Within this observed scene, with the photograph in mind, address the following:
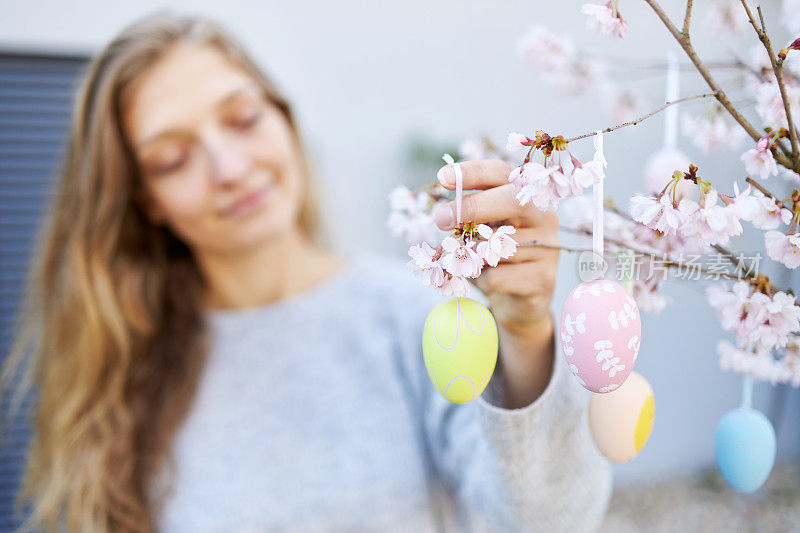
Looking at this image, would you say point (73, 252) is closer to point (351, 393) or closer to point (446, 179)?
point (351, 393)

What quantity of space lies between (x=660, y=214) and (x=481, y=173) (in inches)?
4.1

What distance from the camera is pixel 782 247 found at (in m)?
0.29

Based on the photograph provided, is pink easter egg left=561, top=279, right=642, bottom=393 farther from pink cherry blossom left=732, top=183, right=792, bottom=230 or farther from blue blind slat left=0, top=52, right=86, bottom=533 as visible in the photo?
blue blind slat left=0, top=52, right=86, bottom=533

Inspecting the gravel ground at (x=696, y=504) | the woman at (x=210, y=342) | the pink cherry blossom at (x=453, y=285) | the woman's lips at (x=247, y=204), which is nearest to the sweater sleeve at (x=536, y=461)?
the woman at (x=210, y=342)


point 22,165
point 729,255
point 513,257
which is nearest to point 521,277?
point 513,257

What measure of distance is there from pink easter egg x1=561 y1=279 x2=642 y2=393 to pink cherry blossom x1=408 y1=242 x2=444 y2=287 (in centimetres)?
9

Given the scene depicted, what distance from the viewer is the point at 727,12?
476 mm

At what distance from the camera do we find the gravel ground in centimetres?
150

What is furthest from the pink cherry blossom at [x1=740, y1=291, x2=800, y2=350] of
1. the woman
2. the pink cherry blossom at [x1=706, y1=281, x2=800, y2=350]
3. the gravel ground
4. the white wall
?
the gravel ground

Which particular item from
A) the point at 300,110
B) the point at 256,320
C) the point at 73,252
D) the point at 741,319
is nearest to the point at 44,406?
the point at 73,252

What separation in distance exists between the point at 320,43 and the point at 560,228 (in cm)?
165

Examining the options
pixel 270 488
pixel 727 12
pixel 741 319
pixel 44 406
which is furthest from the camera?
pixel 44 406

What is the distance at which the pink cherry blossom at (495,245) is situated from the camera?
298 millimetres

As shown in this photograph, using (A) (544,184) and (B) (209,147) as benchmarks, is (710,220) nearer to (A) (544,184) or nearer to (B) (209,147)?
(A) (544,184)
